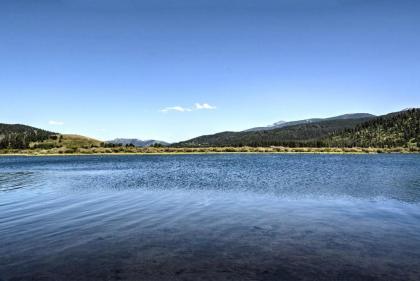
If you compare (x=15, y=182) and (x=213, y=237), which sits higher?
(x=15, y=182)

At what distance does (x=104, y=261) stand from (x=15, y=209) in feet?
63.3

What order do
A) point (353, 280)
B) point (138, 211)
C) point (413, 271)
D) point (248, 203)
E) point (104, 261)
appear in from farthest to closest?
point (248, 203) < point (138, 211) < point (104, 261) < point (413, 271) < point (353, 280)

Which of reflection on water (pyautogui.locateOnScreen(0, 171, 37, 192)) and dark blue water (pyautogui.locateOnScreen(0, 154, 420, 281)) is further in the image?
reflection on water (pyautogui.locateOnScreen(0, 171, 37, 192))

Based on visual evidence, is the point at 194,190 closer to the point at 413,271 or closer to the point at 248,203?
the point at 248,203

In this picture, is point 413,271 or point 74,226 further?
point 74,226

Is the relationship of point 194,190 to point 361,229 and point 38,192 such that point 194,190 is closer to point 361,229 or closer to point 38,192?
point 38,192

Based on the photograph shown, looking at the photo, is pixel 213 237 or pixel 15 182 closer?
pixel 213 237

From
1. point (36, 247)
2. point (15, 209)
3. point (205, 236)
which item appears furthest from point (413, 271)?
point (15, 209)

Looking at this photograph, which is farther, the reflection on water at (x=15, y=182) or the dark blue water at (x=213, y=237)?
the reflection on water at (x=15, y=182)

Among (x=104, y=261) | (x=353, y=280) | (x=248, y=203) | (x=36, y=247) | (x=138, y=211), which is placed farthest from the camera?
(x=248, y=203)

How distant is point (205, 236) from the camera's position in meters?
21.1

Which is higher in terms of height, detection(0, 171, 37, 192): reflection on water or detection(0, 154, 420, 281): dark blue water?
detection(0, 171, 37, 192): reflection on water

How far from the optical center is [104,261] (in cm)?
A: 1639

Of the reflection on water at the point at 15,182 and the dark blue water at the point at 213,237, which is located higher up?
the reflection on water at the point at 15,182
